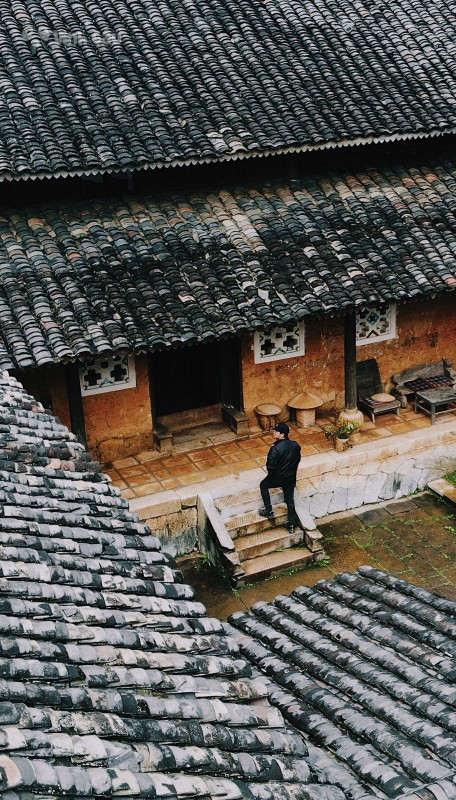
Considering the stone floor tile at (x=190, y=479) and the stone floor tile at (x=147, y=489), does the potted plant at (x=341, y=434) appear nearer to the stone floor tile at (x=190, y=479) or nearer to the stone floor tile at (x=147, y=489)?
the stone floor tile at (x=190, y=479)

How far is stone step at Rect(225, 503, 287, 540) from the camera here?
44.0ft

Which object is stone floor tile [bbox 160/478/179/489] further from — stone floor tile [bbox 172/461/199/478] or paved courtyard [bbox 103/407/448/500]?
stone floor tile [bbox 172/461/199/478]

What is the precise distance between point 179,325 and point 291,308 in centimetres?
168

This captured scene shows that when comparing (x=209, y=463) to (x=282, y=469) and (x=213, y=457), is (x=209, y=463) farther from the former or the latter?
(x=282, y=469)

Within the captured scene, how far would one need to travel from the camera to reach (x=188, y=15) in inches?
567

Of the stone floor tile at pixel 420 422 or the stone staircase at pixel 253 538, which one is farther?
the stone floor tile at pixel 420 422

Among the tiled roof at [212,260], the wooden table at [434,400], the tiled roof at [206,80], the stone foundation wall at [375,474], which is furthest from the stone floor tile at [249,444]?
the tiled roof at [206,80]

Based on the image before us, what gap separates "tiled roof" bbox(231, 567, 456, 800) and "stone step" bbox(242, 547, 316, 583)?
447 centimetres

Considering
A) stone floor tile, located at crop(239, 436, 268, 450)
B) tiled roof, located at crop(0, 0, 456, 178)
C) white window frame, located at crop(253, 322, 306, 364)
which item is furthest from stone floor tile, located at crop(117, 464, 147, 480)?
tiled roof, located at crop(0, 0, 456, 178)

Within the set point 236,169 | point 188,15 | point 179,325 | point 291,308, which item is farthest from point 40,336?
point 188,15

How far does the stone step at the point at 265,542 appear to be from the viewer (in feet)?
43.6

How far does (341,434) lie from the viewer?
14.8 meters

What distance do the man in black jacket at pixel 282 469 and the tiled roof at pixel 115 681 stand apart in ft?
18.6

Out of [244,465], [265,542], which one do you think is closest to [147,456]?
[244,465]
